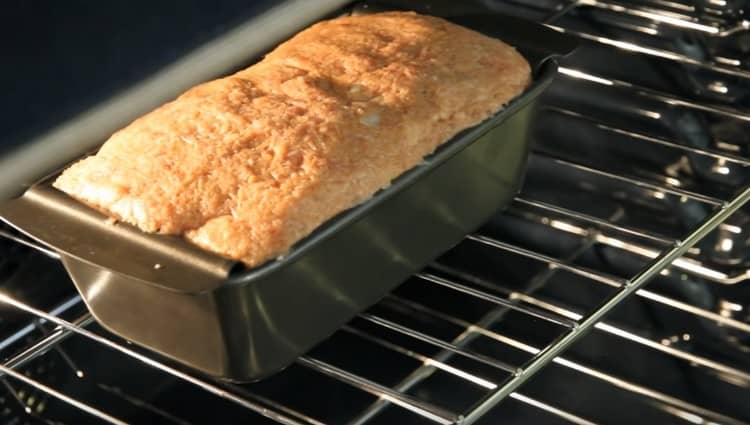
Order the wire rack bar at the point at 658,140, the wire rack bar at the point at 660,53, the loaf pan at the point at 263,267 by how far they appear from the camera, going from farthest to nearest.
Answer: the wire rack bar at the point at 660,53 < the wire rack bar at the point at 658,140 < the loaf pan at the point at 263,267

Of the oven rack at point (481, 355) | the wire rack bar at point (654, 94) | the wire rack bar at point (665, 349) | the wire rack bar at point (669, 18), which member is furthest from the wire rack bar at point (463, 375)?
the wire rack bar at point (669, 18)

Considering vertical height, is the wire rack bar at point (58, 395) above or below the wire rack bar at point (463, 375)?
above

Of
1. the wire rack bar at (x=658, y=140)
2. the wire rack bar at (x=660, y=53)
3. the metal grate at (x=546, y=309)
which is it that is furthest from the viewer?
the wire rack bar at (x=660, y=53)

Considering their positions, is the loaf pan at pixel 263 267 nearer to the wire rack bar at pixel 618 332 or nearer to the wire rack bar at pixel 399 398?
the wire rack bar at pixel 399 398

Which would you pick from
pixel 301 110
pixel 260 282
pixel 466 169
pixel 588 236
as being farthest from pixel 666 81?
pixel 260 282

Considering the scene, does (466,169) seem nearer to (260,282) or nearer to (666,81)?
(260,282)

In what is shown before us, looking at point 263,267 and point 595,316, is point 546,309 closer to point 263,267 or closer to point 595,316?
point 595,316
